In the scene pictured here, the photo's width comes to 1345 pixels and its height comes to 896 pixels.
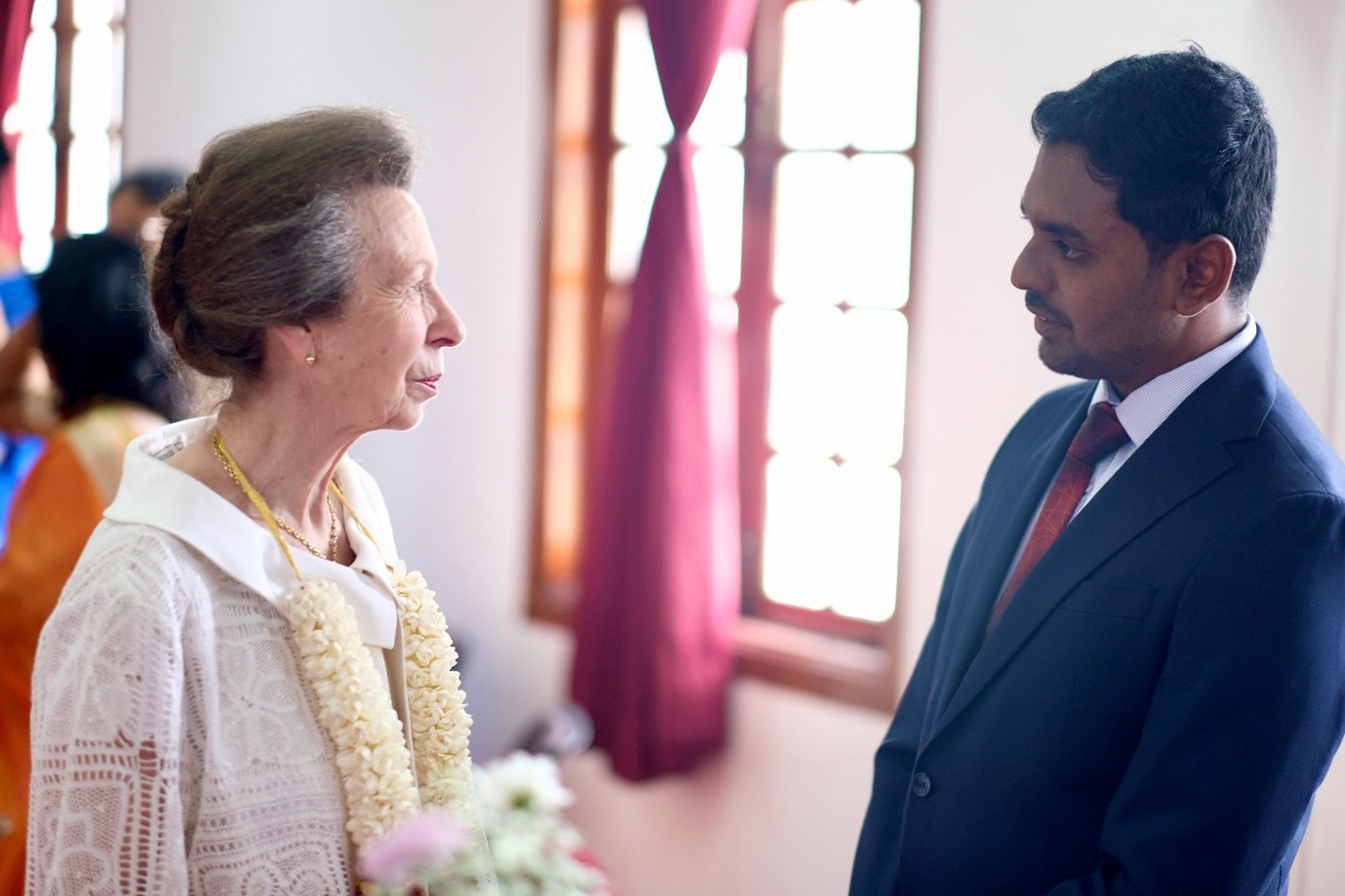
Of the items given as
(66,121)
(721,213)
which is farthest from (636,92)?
(66,121)

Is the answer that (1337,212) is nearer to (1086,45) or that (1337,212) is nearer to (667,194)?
(1086,45)

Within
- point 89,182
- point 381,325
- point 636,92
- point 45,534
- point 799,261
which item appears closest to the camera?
point 381,325

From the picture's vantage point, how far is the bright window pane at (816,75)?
11.1 ft

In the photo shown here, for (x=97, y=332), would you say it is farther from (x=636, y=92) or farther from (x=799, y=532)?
(x=799, y=532)

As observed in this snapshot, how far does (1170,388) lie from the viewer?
165 cm

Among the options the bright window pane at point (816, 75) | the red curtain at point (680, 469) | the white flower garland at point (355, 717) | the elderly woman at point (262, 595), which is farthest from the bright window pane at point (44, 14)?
the white flower garland at point (355, 717)

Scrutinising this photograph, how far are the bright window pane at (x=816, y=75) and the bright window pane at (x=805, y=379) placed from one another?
18.4 inches

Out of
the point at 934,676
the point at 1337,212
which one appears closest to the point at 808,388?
the point at 1337,212

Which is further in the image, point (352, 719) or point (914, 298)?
point (914, 298)

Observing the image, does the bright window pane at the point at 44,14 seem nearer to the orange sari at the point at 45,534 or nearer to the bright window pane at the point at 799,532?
the orange sari at the point at 45,534

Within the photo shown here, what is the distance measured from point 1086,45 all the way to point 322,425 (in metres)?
1.84

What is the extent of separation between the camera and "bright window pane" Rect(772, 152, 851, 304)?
11.2 feet

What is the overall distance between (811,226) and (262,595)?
2.25m

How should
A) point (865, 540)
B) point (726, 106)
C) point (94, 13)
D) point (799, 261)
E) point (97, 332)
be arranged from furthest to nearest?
1. point (94, 13)
2. point (726, 106)
3. point (799, 261)
4. point (865, 540)
5. point (97, 332)
